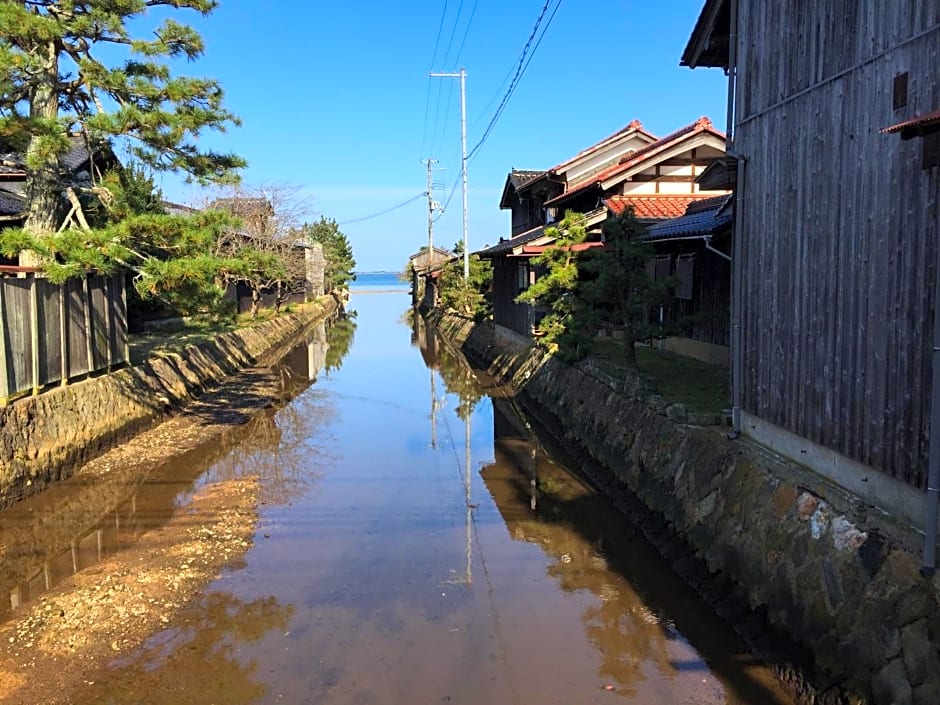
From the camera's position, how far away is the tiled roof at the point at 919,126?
450 centimetres

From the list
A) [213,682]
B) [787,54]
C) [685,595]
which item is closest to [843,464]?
[685,595]

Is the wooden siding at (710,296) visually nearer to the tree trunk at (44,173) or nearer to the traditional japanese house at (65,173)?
the traditional japanese house at (65,173)

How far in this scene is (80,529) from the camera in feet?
30.0

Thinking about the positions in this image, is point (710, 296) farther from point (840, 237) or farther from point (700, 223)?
point (840, 237)

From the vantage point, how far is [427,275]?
56.5 metres

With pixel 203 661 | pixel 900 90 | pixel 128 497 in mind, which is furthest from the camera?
pixel 128 497

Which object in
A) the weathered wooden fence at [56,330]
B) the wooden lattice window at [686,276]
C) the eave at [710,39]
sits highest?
the eave at [710,39]

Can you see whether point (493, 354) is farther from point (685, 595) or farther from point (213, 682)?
point (213, 682)

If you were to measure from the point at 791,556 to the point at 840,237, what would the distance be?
2.94 m

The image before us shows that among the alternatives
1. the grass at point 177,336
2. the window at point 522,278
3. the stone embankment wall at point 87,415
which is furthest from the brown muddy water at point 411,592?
the window at point 522,278

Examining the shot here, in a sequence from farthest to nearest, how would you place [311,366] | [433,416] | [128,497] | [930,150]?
[311,366], [433,416], [128,497], [930,150]

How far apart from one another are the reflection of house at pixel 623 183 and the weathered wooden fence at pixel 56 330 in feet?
34.8

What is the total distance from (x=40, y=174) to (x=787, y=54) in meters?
11.2

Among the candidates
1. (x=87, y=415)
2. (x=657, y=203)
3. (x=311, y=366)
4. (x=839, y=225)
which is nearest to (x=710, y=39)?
(x=839, y=225)
